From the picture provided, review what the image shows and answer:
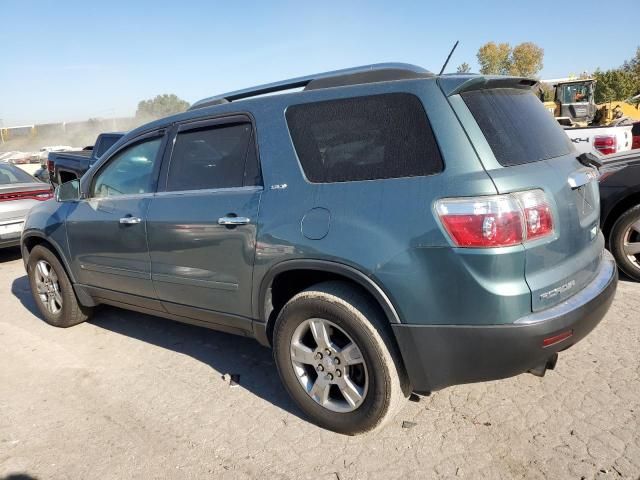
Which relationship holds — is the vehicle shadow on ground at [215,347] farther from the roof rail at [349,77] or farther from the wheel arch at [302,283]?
the roof rail at [349,77]

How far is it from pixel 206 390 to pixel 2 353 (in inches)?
85.0

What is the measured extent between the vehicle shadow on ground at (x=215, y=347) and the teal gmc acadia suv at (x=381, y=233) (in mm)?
469

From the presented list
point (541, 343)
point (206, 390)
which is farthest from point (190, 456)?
point (541, 343)

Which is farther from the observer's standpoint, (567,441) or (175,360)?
(175,360)

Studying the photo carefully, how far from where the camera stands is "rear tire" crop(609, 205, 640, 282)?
453 cm

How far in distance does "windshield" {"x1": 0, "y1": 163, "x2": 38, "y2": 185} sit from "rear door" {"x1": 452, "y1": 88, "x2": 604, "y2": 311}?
7795 millimetres

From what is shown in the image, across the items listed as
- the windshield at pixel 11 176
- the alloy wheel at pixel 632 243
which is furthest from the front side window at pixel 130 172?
the windshield at pixel 11 176

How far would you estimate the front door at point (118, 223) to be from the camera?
3.68 metres

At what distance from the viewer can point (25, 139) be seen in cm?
5856

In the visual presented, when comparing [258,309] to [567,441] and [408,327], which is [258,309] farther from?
A: [567,441]

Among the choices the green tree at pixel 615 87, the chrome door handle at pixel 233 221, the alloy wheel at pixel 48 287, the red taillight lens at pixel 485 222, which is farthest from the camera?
the green tree at pixel 615 87

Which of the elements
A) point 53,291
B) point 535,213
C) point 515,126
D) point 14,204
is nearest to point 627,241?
point 515,126

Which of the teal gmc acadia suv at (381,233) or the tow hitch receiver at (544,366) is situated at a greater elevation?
the teal gmc acadia suv at (381,233)

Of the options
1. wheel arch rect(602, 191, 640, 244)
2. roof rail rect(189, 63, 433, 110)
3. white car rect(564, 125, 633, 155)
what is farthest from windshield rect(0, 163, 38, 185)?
white car rect(564, 125, 633, 155)
